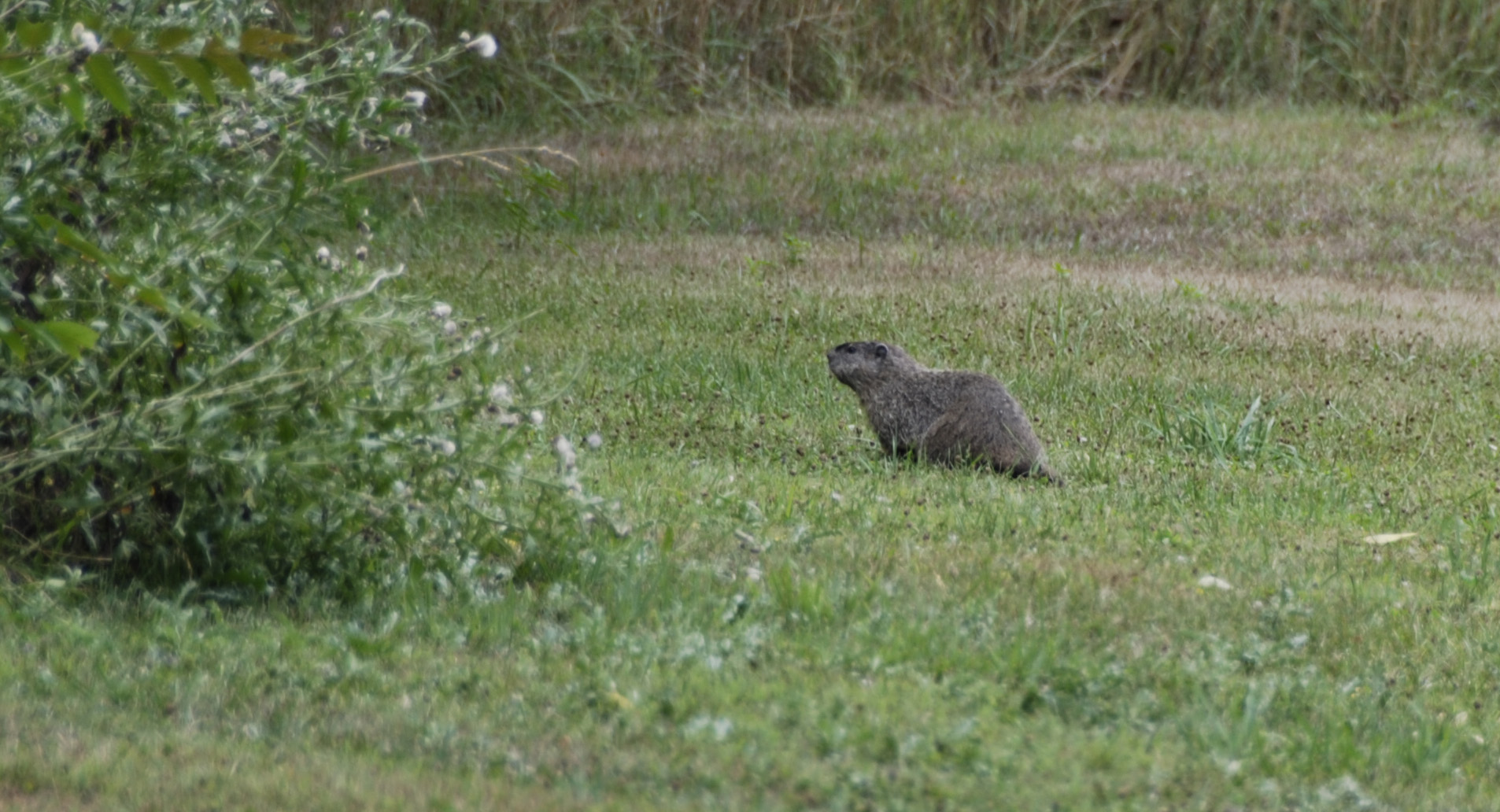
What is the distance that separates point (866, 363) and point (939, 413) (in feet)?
1.71

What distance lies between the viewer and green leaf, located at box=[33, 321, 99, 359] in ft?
11.6

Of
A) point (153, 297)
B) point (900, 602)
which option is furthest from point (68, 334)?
point (900, 602)

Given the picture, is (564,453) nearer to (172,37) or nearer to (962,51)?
(172,37)

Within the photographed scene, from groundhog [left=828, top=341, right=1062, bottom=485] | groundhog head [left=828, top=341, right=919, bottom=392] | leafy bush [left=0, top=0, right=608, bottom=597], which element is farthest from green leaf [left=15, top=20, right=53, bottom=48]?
groundhog head [left=828, top=341, right=919, bottom=392]

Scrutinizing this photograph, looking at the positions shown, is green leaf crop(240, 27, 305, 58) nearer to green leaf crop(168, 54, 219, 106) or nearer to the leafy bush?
green leaf crop(168, 54, 219, 106)

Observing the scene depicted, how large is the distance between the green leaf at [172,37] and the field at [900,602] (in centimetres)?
147

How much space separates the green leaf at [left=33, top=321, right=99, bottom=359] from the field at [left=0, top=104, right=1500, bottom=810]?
85 centimetres

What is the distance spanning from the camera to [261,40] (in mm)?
3309

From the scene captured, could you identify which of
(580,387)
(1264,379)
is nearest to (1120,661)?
(580,387)

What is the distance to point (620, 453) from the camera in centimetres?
726

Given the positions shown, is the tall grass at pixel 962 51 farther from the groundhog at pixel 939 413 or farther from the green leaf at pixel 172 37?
the green leaf at pixel 172 37

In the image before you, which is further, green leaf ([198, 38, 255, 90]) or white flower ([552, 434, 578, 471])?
white flower ([552, 434, 578, 471])

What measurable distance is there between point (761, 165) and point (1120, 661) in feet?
37.0

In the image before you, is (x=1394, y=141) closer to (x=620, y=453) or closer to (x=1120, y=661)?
(x=620, y=453)
